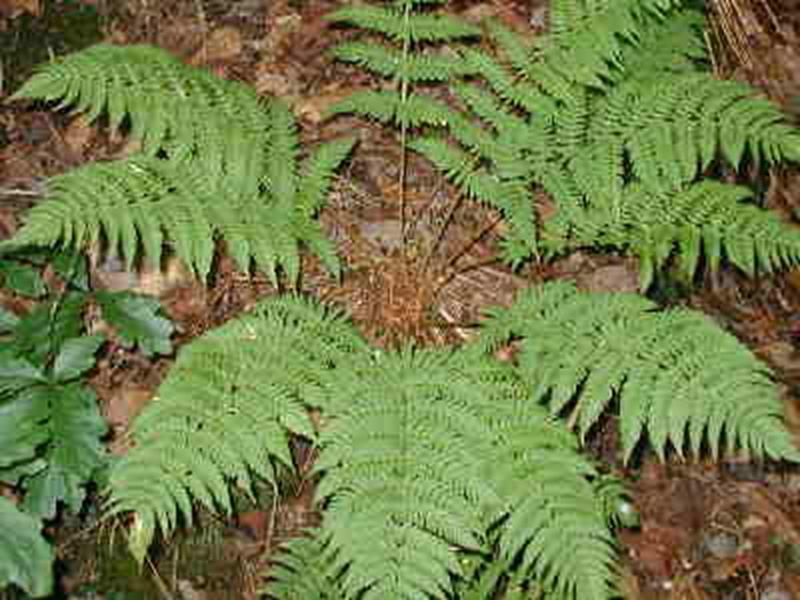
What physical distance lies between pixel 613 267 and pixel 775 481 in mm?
962

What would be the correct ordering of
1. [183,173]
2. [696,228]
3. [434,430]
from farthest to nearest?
1. [696,228]
2. [183,173]
3. [434,430]

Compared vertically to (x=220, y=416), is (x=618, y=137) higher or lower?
higher

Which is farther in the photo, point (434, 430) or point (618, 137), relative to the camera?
point (618, 137)

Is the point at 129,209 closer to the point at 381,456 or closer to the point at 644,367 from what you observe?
the point at 381,456

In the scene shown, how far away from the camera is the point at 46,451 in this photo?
309cm

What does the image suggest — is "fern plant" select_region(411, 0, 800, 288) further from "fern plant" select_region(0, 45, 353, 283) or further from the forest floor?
"fern plant" select_region(0, 45, 353, 283)

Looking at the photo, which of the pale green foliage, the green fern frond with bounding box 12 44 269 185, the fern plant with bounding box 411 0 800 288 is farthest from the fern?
the pale green foliage

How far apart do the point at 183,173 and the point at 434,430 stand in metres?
1.06

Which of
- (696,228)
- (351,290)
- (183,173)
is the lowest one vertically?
(351,290)

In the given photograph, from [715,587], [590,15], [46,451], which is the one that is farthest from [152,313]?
[715,587]

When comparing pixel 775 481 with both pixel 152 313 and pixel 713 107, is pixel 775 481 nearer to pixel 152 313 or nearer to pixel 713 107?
pixel 713 107

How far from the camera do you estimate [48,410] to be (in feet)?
9.86

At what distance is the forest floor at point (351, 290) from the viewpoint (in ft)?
11.3

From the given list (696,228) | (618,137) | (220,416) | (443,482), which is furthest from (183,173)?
(696,228)
